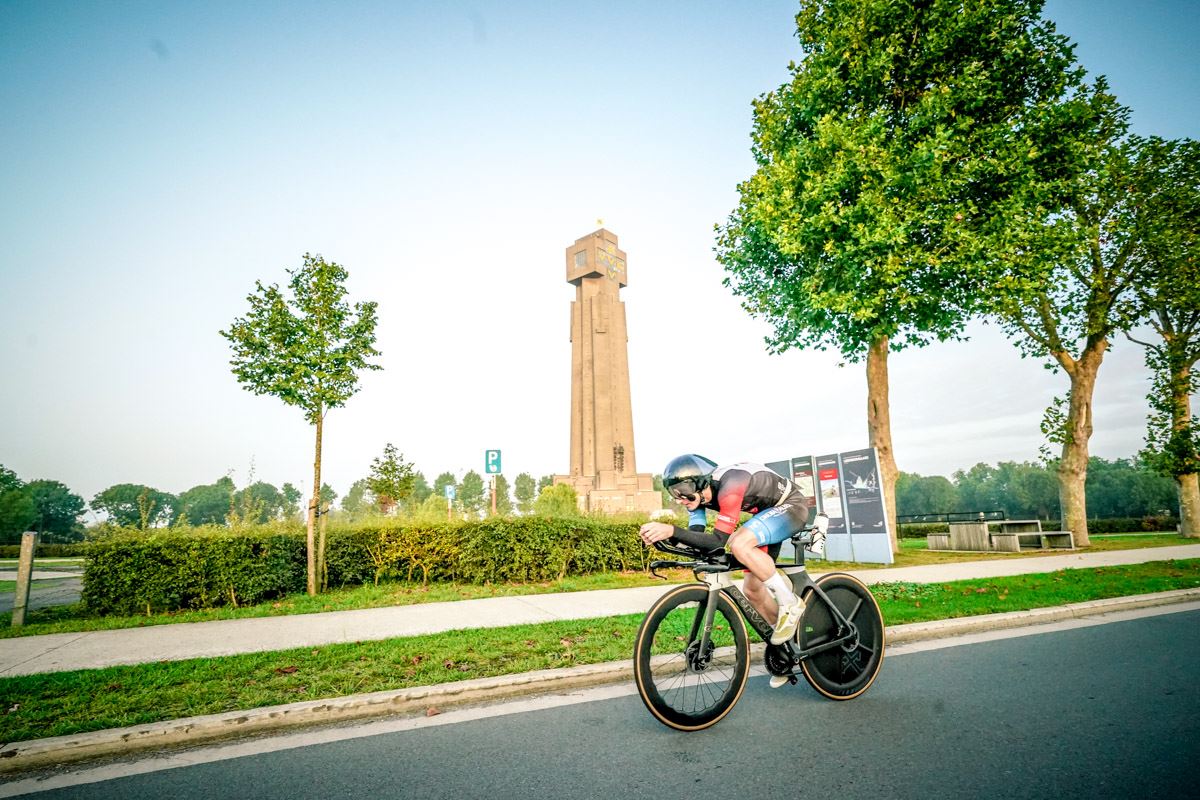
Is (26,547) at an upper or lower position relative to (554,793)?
upper

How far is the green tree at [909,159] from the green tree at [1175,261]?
8192 mm

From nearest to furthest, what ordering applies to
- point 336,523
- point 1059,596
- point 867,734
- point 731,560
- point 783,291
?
1. point 867,734
2. point 731,560
3. point 1059,596
4. point 336,523
5. point 783,291

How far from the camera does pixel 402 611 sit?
8320mm

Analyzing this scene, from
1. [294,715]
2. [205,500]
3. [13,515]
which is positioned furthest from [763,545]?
[205,500]

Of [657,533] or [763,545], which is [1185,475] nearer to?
[763,545]

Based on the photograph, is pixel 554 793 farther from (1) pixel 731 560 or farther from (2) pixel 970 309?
(2) pixel 970 309

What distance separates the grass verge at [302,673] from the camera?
408 cm

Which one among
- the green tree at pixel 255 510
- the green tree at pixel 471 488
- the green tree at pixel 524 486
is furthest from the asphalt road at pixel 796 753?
the green tree at pixel 524 486

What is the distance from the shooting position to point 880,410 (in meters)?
15.5

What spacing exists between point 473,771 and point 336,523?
29.3 feet

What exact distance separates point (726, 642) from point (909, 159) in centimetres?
1281

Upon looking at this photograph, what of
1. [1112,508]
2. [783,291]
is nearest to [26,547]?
[783,291]

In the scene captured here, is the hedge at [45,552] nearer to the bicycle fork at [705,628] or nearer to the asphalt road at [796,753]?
the asphalt road at [796,753]

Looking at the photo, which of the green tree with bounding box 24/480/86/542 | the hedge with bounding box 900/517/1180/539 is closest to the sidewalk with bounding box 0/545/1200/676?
the hedge with bounding box 900/517/1180/539
